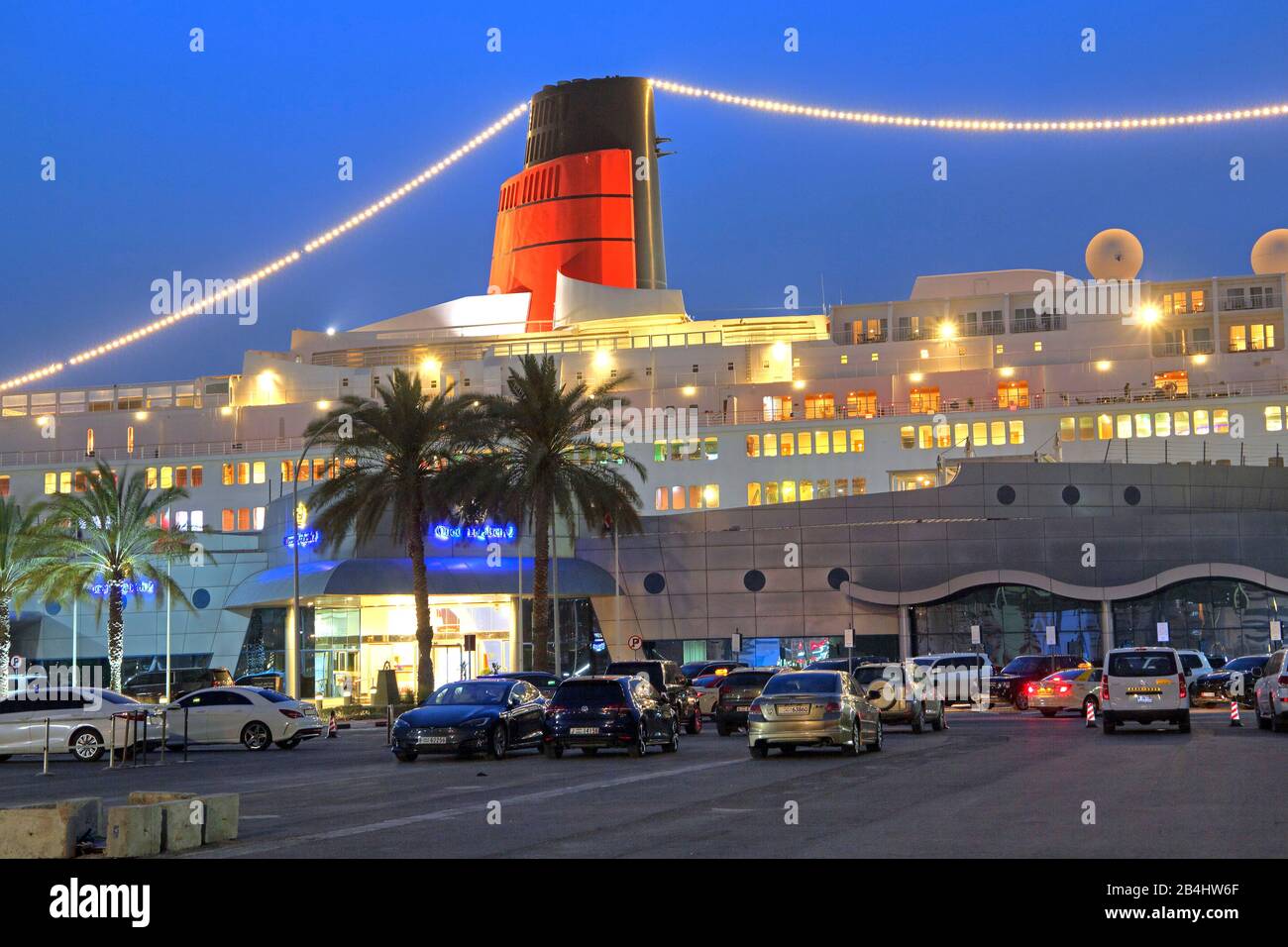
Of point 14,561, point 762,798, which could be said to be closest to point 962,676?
point 762,798

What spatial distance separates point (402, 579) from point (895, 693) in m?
27.6

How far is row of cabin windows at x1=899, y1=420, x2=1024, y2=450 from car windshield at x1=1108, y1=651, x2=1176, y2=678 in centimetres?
4648

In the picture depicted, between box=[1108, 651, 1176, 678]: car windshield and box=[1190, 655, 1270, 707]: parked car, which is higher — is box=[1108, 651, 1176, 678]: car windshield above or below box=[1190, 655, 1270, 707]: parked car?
above

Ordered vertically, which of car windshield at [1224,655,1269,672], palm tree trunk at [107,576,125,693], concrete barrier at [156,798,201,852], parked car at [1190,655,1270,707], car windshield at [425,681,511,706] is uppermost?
palm tree trunk at [107,576,125,693]

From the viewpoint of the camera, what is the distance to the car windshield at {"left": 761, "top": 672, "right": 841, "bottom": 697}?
2452 centimetres

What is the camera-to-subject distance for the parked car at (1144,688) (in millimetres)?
29453

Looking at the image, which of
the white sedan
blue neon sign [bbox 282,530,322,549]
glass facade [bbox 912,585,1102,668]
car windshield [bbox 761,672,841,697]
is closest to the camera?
car windshield [bbox 761,672,841,697]

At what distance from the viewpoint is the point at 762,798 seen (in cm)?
1666

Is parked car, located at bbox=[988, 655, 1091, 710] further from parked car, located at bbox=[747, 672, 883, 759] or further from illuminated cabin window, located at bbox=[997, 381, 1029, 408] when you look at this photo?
illuminated cabin window, located at bbox=[997, 381, 1029, 408]

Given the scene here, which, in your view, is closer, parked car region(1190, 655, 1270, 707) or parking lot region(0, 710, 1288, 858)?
parking lot region(0, 710, 1288, 858)

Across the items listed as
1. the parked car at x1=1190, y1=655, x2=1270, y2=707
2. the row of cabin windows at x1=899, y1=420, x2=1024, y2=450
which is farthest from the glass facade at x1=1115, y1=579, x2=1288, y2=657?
the row of cabin windows at x1=899, y1=420, x2=1024, y2=450

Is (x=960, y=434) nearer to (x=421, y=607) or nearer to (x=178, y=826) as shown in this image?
(x=421, y=607)

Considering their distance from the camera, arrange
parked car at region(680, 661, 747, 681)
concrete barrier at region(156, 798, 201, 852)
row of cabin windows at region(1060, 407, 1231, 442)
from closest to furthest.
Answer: concrete barrier at region(156, 798, 201, 852), parked car at region(680, 661, 747, 681), row of cabin windows at region(1060, 407, 1231, 442)
